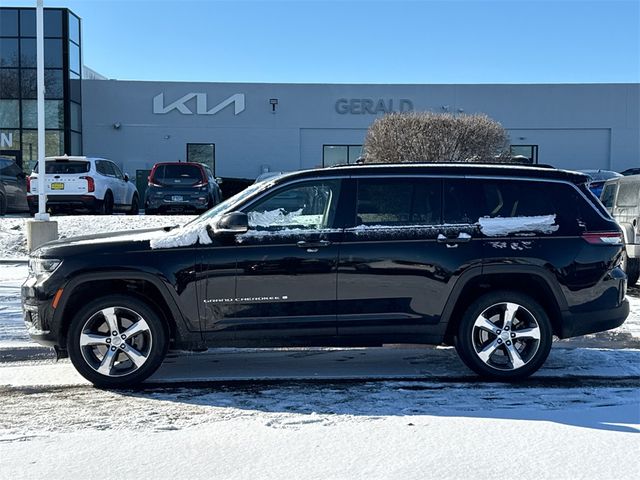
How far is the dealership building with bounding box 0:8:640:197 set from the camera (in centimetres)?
2891

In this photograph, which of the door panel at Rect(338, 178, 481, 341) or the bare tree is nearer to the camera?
the door panel at Rect(338, 178, 481, 341)

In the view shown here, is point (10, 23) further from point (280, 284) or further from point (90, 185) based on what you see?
point (280, 284)

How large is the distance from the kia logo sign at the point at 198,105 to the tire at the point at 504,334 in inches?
975

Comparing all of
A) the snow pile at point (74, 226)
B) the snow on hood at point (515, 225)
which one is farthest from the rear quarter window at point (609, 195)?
the snow pile at point (74, 226)

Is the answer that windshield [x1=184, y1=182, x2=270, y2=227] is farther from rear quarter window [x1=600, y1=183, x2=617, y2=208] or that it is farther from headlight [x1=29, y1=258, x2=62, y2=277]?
rear quarter window [x1=600, y1=183, x2=617, y2=208]

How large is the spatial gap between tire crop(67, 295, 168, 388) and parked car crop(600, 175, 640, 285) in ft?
24.4

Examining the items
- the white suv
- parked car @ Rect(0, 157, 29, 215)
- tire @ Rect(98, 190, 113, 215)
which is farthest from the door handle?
parked car @ Rect(0, 157, 29, 215)

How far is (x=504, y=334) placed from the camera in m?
5.53

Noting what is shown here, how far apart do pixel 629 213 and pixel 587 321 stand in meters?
5.64

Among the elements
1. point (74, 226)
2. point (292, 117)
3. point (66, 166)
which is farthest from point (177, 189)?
point (292, 117)

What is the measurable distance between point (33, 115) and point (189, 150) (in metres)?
6.59

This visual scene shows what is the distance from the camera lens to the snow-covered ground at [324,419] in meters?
3.82

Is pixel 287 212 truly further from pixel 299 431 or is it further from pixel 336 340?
pixel 299 431

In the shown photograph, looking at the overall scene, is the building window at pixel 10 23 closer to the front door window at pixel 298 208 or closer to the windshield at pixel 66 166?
the windshield at pixel 66 166
